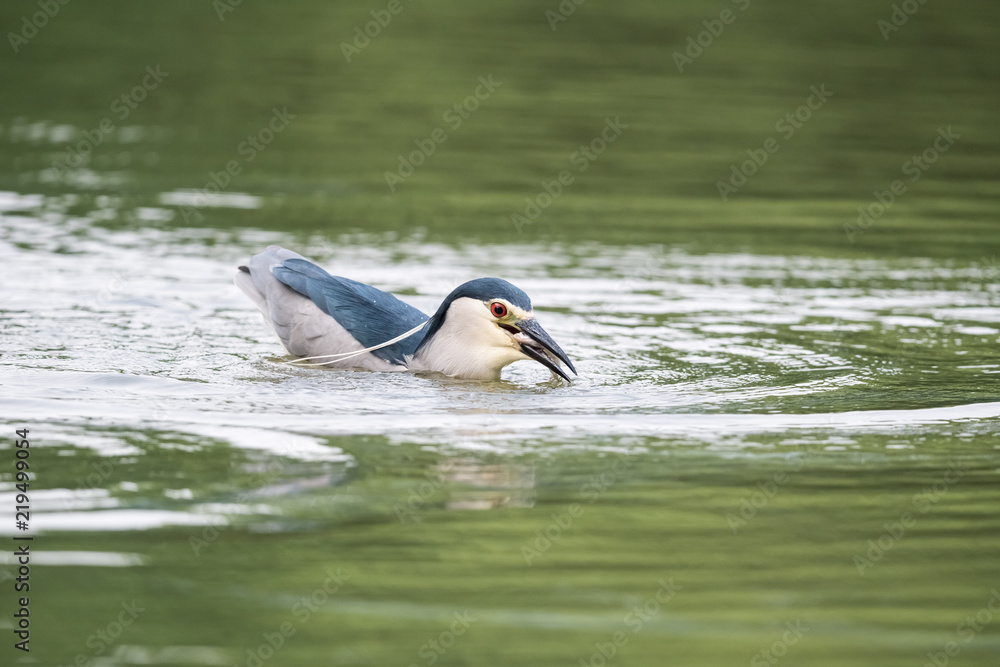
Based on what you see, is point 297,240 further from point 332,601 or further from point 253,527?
point 332,601

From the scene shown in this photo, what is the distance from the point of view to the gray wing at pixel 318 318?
9711mm

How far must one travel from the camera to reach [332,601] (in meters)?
5.88

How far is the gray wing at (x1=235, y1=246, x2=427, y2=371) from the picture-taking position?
9.71 metres

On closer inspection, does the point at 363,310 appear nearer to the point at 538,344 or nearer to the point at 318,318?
the point at 318,318

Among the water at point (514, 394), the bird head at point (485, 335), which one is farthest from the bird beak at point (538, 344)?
the water at point (514, 394)

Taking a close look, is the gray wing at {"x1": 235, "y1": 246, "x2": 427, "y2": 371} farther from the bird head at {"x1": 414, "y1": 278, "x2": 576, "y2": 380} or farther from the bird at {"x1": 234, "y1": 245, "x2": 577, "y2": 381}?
the bird head at {"x1": 414, "y1": 278, "x2": 576, "y2": 380}

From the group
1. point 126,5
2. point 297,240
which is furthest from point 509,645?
point 126,5

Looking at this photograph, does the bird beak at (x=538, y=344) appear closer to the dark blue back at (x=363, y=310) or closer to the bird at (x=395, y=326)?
the bird at (x=395, y=326)

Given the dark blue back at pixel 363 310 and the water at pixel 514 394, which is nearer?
the water at pixel 514 394

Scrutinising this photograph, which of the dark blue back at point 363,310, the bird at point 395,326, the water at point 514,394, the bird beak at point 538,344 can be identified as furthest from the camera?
the dark blue back at point 363,310

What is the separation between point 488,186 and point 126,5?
13.6 m

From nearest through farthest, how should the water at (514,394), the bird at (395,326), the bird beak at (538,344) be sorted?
the water at (514,394), the bird beak at (538,344), the bird at (395,326)

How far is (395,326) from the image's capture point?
9.74 meters

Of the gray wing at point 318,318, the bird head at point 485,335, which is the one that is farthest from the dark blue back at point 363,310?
the bird head at point 485,335
